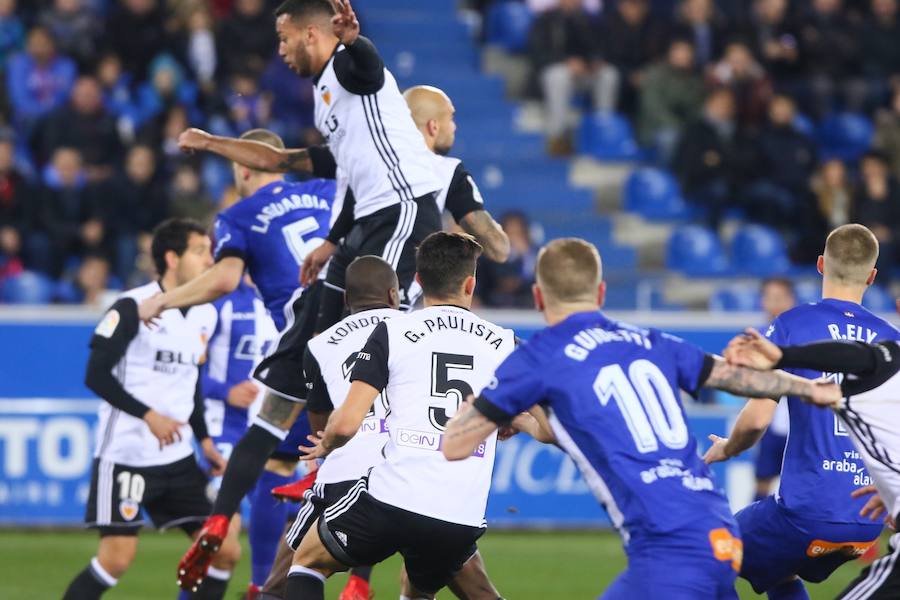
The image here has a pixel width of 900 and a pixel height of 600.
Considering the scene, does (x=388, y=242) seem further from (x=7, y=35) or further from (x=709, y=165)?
(x=709, y=165)

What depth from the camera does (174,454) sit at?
9.19 m

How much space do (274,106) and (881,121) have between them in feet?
24.9

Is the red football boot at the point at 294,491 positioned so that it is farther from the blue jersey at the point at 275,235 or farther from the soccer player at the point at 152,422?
the blue jersey at the point at 275,235

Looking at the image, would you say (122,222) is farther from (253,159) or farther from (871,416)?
(871,416)

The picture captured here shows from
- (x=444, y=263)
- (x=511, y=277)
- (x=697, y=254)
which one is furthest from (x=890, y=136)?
(x=444, y=263)

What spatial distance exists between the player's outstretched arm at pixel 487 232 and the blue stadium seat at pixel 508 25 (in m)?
12.4

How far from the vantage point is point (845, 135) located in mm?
20312

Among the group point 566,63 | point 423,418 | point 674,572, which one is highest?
point 566,63

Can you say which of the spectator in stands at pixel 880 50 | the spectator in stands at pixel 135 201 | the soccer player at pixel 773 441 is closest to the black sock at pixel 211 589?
the soccer player at pixel 773 441

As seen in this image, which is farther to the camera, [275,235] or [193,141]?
[275,235]

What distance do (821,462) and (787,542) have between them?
0.39 meters

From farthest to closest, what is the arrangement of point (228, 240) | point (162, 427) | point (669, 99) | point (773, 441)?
point (669, 99) → point (773, 441) → point (228, 240) → point (162, 427)

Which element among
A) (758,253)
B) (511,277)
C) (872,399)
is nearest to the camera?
(872,399)

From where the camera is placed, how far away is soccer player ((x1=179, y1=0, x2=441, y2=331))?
312 inches
